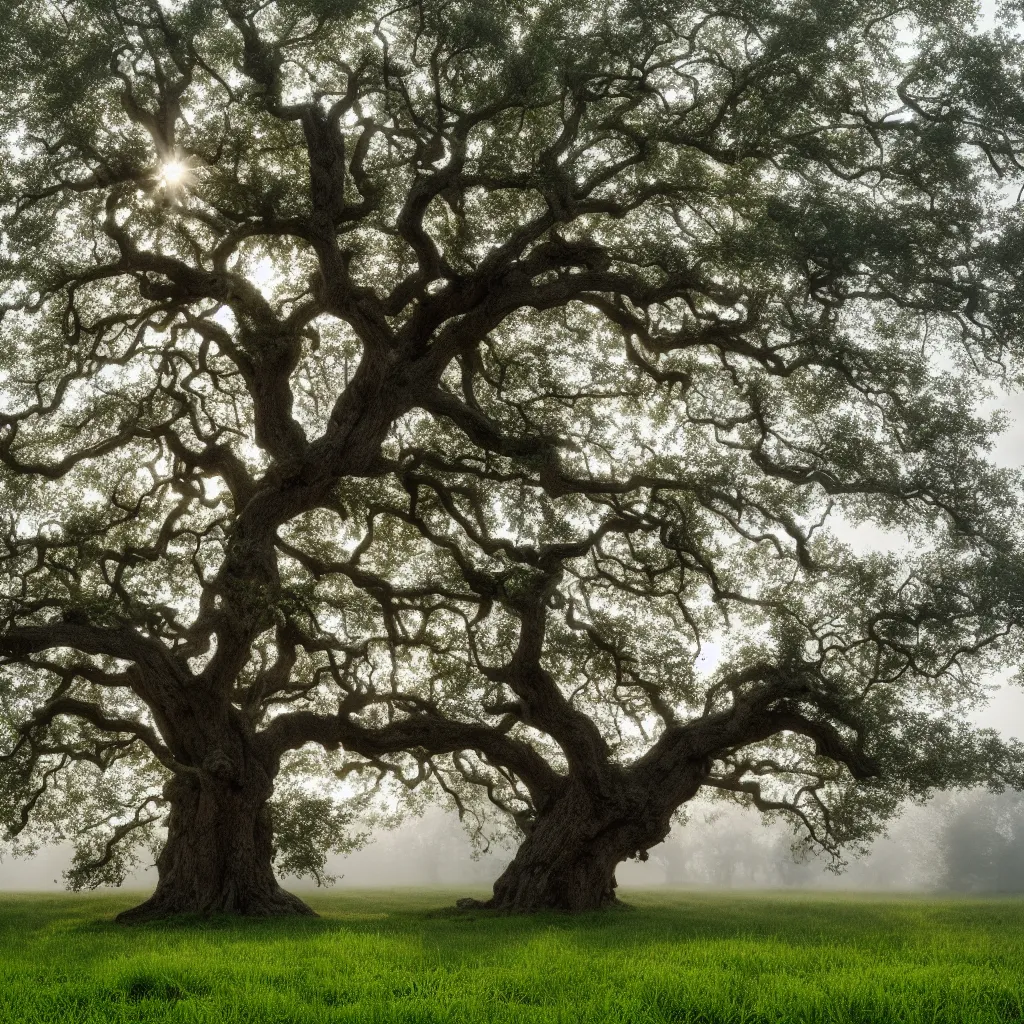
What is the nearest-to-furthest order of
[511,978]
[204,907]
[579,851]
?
[511,978] → [204,907] → [579,851]

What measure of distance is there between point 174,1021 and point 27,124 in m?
14.4

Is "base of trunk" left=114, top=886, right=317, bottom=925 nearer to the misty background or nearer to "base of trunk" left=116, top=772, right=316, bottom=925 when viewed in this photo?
"base of trunk" left=116, top=772, right=316, bottom=925

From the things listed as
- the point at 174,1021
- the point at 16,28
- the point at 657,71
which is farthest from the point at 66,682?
the point at 657,71

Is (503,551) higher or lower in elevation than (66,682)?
higher

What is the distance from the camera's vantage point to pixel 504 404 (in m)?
20.3

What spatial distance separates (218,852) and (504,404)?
34.4 feet

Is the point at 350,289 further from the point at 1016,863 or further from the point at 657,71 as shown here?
the point at 1016,863

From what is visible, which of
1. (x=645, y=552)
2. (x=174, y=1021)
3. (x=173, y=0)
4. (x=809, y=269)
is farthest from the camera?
(x=645, y=552)

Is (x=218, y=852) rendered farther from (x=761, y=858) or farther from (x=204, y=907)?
(x=761, y=858)

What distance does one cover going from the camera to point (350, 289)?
647 inches

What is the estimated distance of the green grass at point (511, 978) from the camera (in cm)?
601

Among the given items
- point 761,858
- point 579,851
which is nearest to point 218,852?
point 579,851

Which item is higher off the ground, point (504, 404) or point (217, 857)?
point (504, 404)

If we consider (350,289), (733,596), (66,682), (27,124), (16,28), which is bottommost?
(66,682)
